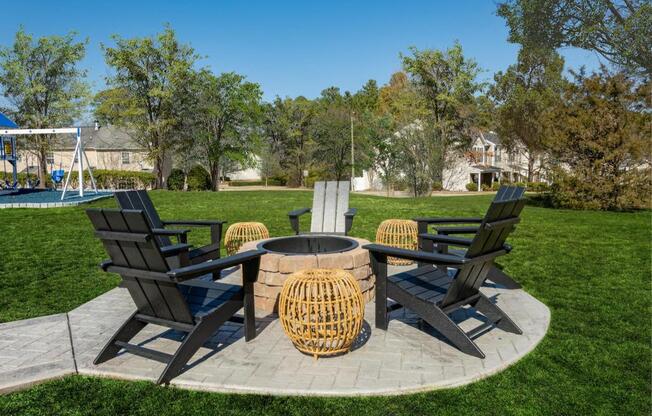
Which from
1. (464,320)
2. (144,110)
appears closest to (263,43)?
(144,110)

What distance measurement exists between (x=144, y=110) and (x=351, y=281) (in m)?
25.4

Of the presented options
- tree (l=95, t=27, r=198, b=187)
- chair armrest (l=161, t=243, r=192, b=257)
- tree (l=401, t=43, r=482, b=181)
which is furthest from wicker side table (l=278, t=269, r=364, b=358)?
tree (l=401, t=43, r=482, b=181)

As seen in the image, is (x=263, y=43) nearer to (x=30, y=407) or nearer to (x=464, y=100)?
(x=464, y=100)

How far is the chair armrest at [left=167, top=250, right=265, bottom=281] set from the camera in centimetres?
295

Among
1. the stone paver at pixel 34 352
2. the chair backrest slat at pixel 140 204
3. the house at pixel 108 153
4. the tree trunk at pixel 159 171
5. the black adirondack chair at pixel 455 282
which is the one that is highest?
the house at pixel 108 153

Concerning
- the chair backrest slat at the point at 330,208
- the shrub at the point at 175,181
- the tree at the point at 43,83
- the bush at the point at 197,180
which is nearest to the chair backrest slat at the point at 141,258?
the chair backrest slat at the point at 330,208

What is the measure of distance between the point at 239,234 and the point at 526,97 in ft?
118

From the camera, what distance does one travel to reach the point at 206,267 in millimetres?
3191

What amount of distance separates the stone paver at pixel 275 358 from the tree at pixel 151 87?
23356mm

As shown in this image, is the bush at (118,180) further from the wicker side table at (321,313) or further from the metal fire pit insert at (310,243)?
the wicker side table at (321,313)

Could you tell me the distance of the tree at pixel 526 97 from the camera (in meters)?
36.2

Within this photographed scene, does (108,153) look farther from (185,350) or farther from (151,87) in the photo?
(185,350)

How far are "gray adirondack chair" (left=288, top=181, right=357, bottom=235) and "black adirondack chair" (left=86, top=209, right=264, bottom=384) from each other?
9.27 ft

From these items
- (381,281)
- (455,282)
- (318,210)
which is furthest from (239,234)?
(455,282)
